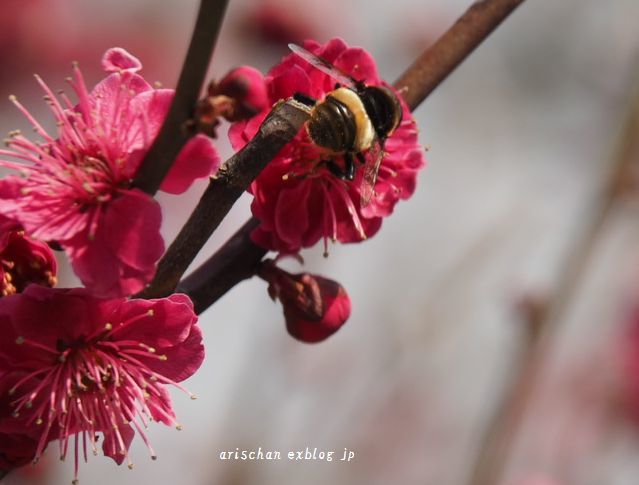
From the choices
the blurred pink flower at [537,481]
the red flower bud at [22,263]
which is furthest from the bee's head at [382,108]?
the blurred pink flower at [537,481]

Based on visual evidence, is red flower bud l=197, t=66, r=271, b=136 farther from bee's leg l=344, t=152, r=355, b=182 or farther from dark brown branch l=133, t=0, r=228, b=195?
bee's leg l=344, t=152, r=355, b=182

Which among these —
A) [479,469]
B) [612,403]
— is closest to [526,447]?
[612,403]

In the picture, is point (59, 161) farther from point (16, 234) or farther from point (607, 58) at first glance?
point (607, 58)

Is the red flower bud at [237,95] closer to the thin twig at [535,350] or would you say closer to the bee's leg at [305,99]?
the bee's leg at [305,99]

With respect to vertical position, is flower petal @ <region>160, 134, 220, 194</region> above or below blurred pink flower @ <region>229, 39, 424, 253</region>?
below

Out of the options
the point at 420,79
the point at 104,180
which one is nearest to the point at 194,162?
the point at 104,180

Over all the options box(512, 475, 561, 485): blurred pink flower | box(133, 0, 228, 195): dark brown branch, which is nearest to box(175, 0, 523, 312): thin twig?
box(133, 0, 228, 195): dark brown branch
